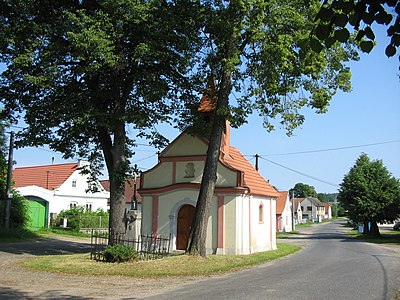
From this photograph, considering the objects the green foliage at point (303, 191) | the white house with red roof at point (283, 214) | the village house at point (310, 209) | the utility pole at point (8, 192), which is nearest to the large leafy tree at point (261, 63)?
the utility pole at point (8, 192)

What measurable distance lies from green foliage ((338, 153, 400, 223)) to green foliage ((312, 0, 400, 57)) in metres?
39.9

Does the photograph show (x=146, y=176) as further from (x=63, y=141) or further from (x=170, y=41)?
(x=170, y=41)

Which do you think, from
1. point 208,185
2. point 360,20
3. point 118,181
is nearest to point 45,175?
point 118,181

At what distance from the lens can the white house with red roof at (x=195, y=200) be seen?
22203mm

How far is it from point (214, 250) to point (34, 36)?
12.9 metres

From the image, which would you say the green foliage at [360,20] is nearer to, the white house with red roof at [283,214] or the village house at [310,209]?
the white house with red roof at [283,214]

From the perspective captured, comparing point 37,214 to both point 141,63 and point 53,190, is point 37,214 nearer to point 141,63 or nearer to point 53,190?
point 53,190

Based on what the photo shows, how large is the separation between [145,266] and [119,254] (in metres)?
1.54

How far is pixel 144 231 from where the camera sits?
24141 millimetres

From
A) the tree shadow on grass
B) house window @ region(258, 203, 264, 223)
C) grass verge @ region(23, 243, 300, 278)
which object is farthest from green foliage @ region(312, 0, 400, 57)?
house window @ region(258, 203, 264, 223)

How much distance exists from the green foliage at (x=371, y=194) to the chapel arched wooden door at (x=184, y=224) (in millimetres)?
24111

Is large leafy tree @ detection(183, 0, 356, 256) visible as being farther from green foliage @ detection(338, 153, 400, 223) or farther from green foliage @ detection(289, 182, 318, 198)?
green foliage @ detection(289, 182, 318, 198)

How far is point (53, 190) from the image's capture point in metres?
43.6

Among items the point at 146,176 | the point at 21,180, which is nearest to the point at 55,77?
the point at 146,176
